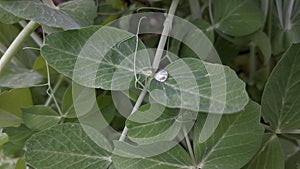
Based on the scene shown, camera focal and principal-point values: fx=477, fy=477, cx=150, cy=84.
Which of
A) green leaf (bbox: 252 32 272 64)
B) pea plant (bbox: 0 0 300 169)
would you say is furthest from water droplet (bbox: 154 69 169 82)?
green leaf (bbox: 252 32 272 64)

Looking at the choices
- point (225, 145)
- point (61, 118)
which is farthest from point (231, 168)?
point (61, 118)

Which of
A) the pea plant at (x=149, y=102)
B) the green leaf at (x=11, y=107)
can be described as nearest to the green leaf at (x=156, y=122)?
the pea plant at (x=149, y=102)

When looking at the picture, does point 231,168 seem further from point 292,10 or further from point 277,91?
point 292,10

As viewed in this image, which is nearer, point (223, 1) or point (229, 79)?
point (229, 79)

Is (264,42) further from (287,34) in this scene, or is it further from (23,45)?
(23,45)
